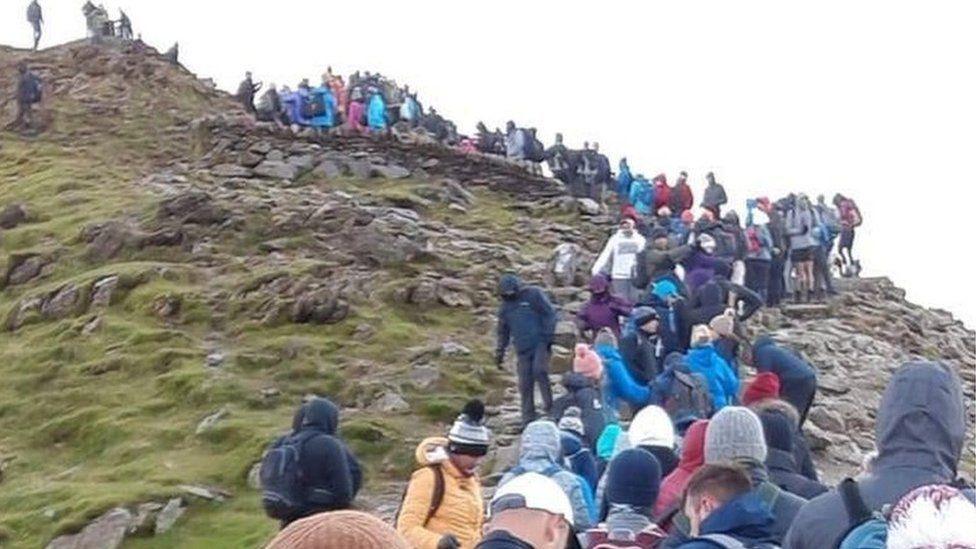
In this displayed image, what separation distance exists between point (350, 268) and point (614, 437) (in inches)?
831

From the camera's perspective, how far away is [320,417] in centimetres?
1021

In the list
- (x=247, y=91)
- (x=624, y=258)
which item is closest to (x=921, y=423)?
(x=624, y=258)

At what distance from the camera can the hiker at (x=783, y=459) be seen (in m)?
10.5

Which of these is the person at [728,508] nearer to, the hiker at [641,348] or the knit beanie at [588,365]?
the knit beanie at [588,365]

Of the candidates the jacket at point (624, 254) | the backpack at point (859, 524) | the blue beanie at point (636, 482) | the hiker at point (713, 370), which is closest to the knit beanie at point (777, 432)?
the blue beanie at point (636, 482)

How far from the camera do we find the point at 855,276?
43.2m

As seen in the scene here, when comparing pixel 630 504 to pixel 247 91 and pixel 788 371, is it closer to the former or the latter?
pixel 788 371

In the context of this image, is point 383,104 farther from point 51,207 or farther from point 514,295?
point 514,295

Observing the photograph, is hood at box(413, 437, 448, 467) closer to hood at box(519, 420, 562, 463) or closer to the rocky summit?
hood at box(519, 420, 562, 463)

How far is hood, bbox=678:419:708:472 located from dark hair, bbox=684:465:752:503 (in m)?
1.89

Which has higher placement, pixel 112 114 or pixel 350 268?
pixel 112 114

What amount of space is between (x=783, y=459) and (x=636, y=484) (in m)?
1.71

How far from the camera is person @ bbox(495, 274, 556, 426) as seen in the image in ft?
68.4

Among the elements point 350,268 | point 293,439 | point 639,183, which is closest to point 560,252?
point 350,268
